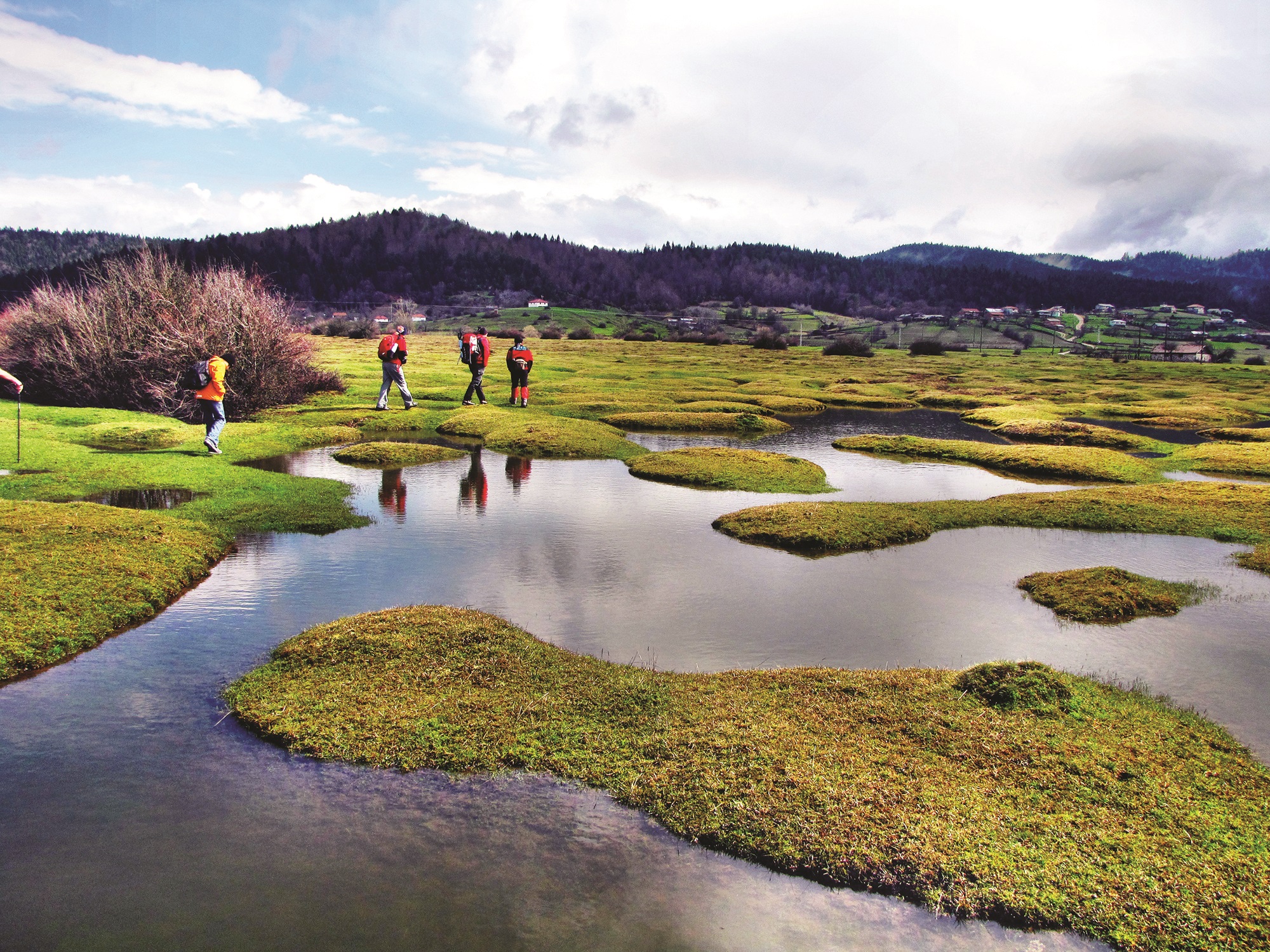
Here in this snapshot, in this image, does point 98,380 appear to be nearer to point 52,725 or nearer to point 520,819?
point 52,725

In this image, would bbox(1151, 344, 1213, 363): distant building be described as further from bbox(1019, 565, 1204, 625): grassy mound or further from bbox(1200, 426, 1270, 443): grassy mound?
bbox(1019, 565, 1204, 625): grassy mound

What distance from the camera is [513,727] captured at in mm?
8305

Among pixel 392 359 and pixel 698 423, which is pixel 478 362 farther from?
Result: pixel 698 423

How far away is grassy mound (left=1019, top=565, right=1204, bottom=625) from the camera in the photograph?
12.4m

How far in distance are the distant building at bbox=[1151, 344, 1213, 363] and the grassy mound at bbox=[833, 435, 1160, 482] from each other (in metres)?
102

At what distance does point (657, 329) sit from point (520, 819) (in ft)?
486

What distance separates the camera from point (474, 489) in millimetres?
20500

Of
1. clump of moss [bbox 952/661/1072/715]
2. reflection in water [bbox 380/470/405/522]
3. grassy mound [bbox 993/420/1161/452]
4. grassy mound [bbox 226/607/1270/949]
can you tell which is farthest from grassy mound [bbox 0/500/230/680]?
grassy mound [bbox 993/420/1161/452]

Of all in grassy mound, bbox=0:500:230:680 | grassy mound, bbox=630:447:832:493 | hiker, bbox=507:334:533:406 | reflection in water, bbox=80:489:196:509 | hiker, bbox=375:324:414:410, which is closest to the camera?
grassy mound, bbox=0:500:230:680

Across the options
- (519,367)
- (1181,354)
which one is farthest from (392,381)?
(1181,354)

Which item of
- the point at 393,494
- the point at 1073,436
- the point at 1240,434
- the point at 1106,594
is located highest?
the point at 1240,434

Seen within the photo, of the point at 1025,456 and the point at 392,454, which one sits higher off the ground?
the point at 1025,456

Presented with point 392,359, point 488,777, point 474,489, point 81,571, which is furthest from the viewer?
point 392,359

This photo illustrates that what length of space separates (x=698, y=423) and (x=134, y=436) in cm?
2060
